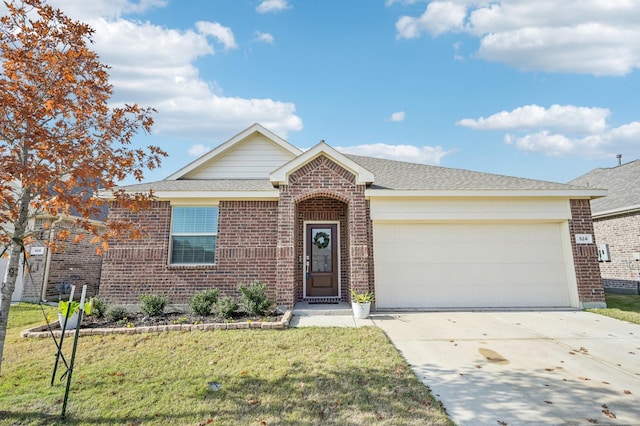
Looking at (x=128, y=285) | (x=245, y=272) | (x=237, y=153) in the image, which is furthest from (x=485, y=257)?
(x=128, y=285)

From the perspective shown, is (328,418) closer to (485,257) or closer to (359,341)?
(359,341)

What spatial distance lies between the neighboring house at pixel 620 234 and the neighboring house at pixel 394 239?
528 cm

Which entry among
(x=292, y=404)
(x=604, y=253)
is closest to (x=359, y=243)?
(x=292, y=404)

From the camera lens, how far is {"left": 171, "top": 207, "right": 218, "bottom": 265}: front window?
29.2ft

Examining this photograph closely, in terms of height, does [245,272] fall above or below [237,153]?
below

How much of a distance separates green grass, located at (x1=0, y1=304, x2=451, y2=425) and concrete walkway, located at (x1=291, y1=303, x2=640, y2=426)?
47cm

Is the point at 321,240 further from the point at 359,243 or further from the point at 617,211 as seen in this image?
the point at 617,211

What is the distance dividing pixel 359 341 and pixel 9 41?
6.58 meters

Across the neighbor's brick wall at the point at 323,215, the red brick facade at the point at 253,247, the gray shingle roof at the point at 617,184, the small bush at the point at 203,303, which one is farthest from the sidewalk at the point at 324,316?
the gray shingle roof at the point at 617,184

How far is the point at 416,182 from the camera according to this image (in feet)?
31.1

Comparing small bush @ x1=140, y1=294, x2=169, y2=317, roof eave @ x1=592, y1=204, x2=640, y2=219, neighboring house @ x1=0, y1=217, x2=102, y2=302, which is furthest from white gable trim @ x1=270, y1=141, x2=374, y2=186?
roof eave @ x1=592, y1=204, x2=640, y2=219

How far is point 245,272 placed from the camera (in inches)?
345

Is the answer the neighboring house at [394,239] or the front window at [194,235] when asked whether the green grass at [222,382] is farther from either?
the front window at [194,235]

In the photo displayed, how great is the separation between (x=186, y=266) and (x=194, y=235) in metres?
0.89
